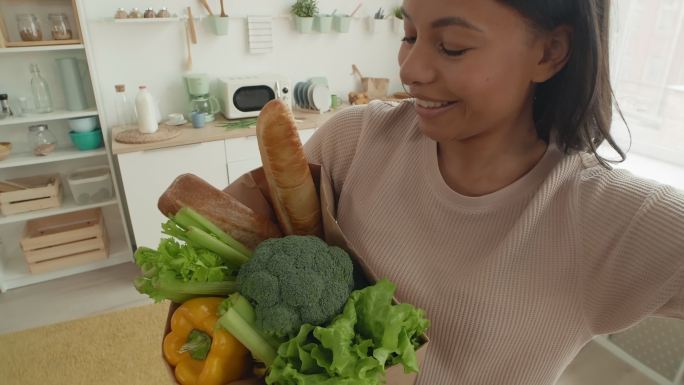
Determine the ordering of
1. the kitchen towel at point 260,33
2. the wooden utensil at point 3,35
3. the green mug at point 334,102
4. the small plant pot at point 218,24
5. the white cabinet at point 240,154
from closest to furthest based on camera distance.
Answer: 1. the wooden utensil at point 3,35
2. the white cabinet at point 240,154
3. the small plant pot at point 218,24
4. the kitchen towel at point 260,33
5. the green mug at point 334,102

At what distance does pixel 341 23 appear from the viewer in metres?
2.87

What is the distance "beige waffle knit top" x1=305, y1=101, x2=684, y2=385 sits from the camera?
633 mm

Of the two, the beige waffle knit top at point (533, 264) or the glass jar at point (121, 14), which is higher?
the glass jar at point (121, 14)

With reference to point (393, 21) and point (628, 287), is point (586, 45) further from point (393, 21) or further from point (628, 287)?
point (393, 21)

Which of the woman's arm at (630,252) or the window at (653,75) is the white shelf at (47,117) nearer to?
the woman's arm at (630,252)

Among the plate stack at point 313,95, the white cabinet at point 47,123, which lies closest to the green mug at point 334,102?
the plate stack at point 313,95

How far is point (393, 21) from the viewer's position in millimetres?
3133

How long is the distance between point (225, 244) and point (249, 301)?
0.13 meters

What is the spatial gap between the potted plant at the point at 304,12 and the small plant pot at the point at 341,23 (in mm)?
175

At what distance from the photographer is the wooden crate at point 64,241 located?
94.3 inches

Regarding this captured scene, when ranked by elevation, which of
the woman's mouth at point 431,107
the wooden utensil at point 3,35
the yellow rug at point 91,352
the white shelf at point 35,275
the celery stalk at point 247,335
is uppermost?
the wooden utensil at point 3,35

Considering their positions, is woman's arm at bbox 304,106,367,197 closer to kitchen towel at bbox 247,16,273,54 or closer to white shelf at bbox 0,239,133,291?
kitchen towel at bbox 247,16,273,54

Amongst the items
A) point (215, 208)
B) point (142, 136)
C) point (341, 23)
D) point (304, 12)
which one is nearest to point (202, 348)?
point (215, 208)

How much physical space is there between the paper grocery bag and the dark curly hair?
1.37 ft
